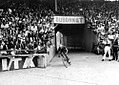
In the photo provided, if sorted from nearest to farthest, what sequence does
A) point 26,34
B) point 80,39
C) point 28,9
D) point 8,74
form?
point 8,74, point 26,34, point 28,9, point 80,39

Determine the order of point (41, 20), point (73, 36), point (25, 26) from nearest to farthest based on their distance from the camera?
point (25, 26)
point (41, 20)
point (73, 36)

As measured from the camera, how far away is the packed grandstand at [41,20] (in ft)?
48.3

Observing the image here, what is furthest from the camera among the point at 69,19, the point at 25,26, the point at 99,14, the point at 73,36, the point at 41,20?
the point at 73,36

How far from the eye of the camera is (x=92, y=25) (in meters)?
21.2

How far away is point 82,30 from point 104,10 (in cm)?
510

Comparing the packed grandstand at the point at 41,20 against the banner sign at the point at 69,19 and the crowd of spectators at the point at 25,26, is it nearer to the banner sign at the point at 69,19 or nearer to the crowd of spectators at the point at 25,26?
the crowd of spectators at the point at 25,26

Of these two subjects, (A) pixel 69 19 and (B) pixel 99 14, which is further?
(B) pixel 99 14

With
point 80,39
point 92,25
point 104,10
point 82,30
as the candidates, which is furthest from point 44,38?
point 80,39

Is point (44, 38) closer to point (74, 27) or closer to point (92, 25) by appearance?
point (92, 25)

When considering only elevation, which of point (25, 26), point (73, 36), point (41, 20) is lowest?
point (73, 36)

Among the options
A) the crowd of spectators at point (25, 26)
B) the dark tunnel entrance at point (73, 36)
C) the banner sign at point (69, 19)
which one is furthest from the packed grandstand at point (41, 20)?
the dark tunnel entrance at point (73, 36)

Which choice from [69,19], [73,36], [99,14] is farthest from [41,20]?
[73,36]

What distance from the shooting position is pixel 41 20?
720 inches

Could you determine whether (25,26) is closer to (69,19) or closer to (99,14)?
(69,19)
